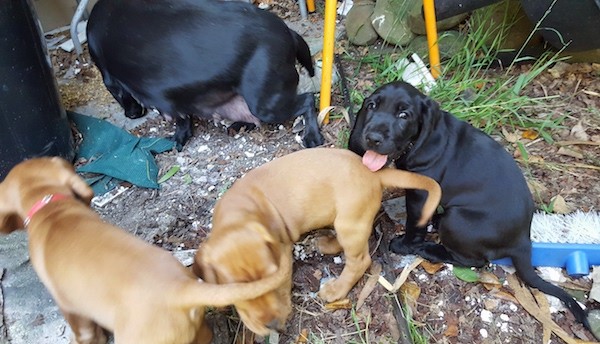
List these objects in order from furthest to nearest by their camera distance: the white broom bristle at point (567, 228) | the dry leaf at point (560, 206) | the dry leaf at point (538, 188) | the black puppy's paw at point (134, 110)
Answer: the black puppy's paw at point (134, 110) < the dry leaf at point (538, 188) < the dry leaf at point (560, 206) < the white broom bristle at point (567, 228)

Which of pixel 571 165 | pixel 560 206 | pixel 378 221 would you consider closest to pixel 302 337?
pixel 378 221

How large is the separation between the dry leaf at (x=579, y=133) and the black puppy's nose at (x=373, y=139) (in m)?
1.55

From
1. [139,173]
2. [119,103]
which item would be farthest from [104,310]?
[119,103]

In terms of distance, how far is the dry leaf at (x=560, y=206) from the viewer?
283 centimetres

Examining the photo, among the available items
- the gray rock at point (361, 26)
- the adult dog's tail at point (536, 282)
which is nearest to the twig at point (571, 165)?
the adult dog's tail at point (536, 282)

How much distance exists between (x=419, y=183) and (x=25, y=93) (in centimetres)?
219

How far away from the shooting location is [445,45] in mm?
3924

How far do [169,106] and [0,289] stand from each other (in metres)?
1.36

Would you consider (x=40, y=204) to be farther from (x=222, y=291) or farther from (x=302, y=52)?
(x=302, y=52)

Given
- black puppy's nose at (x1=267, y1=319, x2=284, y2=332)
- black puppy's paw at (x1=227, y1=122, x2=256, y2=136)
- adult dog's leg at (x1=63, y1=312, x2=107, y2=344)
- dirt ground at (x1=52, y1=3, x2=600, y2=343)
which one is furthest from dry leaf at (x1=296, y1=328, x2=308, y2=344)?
black puppy's paw at (x1=227, y1=122, x2=256, y2=136)

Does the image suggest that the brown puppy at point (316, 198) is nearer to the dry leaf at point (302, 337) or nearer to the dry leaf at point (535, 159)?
the dry leaf at point (302, 337)

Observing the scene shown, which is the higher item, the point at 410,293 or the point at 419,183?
the point at 419,183

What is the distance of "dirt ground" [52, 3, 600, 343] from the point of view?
7.98 feet

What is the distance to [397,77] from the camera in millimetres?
3625
